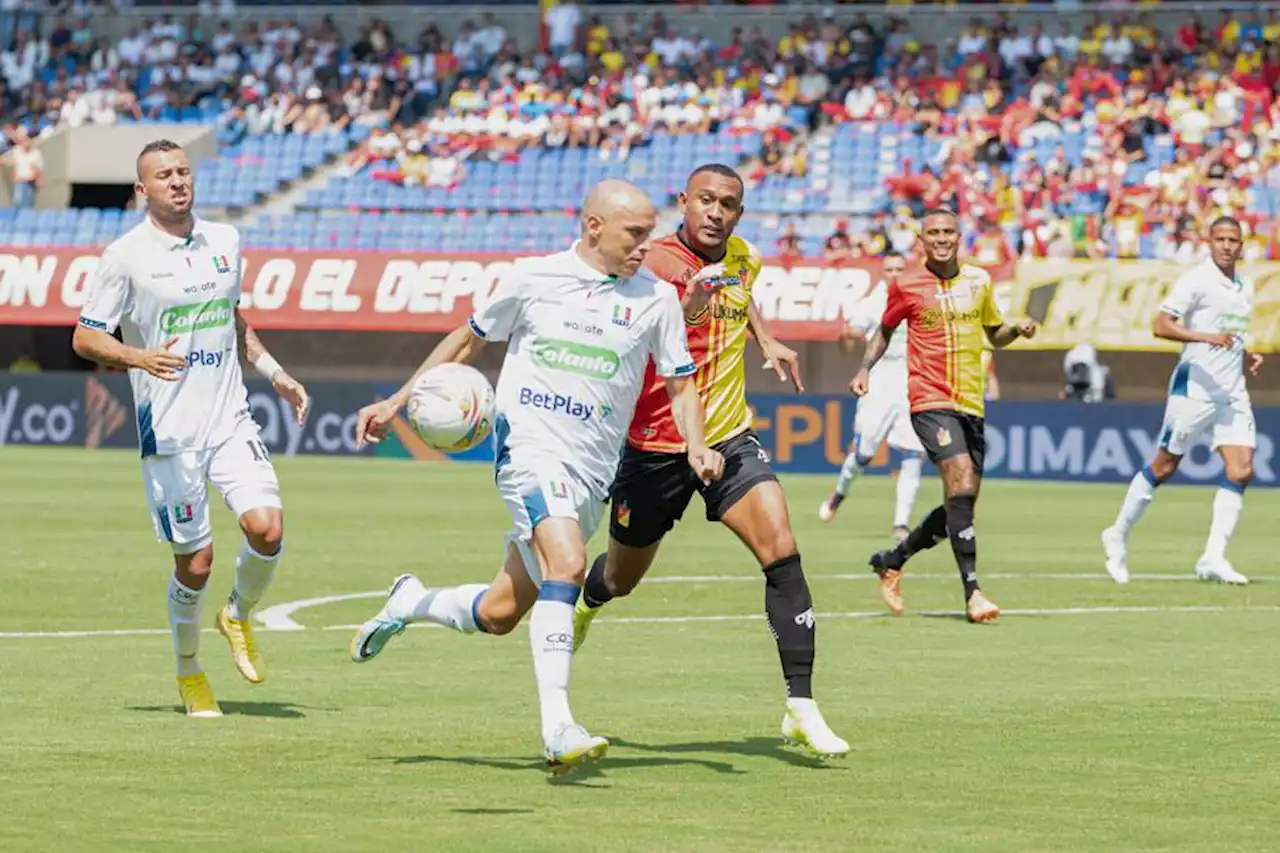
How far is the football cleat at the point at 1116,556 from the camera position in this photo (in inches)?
709

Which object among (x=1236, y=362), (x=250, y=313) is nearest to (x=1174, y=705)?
(x=1236, y=362)

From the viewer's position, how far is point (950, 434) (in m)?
15.4

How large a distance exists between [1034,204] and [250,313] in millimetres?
12726

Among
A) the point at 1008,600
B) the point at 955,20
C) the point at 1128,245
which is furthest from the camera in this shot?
the point at 955,20

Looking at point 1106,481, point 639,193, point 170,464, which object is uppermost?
point 639,193

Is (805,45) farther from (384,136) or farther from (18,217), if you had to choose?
(18,217)

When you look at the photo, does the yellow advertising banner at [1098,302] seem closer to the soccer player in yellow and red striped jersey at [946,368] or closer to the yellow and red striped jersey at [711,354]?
the soccer player in yellow and red striped jersey at [946,368]

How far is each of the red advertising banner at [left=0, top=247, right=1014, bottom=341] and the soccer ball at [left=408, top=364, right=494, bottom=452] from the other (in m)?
28.6

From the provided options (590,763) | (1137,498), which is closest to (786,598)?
(590,763)

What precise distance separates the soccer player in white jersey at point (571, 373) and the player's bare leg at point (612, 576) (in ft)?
4.63

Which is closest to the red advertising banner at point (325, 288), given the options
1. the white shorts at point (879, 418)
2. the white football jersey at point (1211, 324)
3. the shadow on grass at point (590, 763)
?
the white shorts at point (879, 418)

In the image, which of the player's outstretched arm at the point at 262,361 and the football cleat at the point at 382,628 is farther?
the player's outstretched arm at the point at 262,361

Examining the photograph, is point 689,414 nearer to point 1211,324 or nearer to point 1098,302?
point 1211,324

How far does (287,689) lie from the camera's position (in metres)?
11.5
